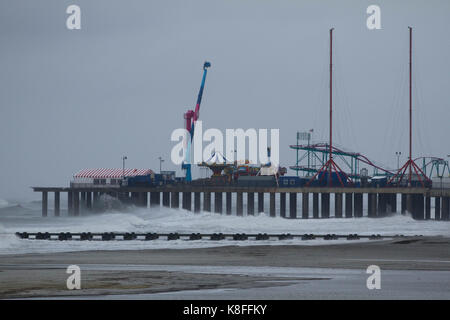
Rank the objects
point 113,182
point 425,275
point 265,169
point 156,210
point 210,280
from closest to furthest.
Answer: point 210,280
point 425,275
point 156,210
point 265,169
point 113,182

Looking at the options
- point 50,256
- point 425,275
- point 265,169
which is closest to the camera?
point 425,275

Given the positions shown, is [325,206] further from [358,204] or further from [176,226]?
[176,226]

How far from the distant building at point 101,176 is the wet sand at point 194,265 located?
264 ft

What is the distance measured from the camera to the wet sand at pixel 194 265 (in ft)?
77.9

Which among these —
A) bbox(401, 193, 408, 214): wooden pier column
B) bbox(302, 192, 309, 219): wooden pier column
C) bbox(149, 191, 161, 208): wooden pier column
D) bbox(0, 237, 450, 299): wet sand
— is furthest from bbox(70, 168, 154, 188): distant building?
bbox(0, 237, 450, 299): wet sand

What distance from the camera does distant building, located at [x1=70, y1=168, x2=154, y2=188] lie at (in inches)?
4822

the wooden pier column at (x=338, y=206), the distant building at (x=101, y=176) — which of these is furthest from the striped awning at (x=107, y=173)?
the wooden pier column at (x=338, y=206)

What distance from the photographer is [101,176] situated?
126812 millimetres

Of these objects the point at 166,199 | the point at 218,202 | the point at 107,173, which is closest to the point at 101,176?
the point at 107,173

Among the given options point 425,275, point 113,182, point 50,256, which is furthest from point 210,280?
point 113,182

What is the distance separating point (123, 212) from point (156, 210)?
5034mm

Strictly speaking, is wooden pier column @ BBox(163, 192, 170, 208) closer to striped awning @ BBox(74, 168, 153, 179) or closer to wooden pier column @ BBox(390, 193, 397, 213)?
striped awning @ BBox(74, 168, 153, 179)
